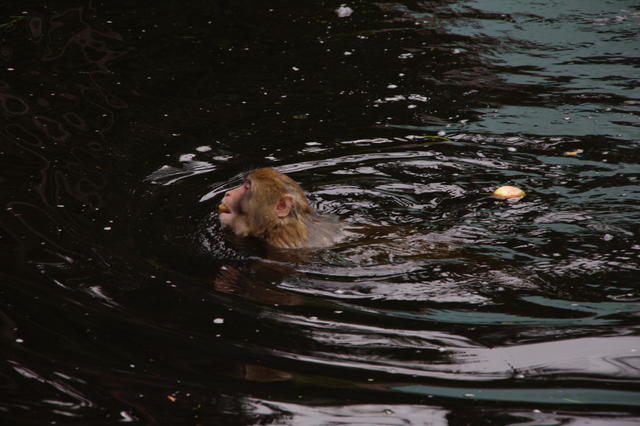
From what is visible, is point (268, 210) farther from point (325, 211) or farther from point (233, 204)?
point (325, 211)

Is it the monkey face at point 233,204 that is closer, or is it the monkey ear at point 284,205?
the monkey ear at point 284,205

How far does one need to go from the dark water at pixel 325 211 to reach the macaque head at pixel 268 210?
0.24 metres

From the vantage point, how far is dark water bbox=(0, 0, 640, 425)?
4141mm

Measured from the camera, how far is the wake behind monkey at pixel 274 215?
6305 millimetres

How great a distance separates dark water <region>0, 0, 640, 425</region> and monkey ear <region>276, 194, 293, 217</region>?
0.38 m

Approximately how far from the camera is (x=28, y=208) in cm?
620

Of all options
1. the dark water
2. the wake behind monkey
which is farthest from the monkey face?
the dark water

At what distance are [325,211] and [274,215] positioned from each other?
87cm

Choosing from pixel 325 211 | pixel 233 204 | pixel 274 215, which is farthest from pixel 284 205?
pixel 325 211

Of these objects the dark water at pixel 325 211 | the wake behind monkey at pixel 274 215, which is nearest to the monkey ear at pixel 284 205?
the wake behind monkey at pixel 274 215

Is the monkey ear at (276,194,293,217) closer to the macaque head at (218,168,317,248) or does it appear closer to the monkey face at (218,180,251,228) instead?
the macaque head at (218,168,317,248)

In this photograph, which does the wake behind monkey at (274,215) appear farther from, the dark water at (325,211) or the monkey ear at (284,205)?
the dark water at (325,211)

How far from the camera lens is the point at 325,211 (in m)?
7.14

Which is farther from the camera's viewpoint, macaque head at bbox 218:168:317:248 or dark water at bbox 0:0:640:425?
macaque head at bbox 218:168:317:248
